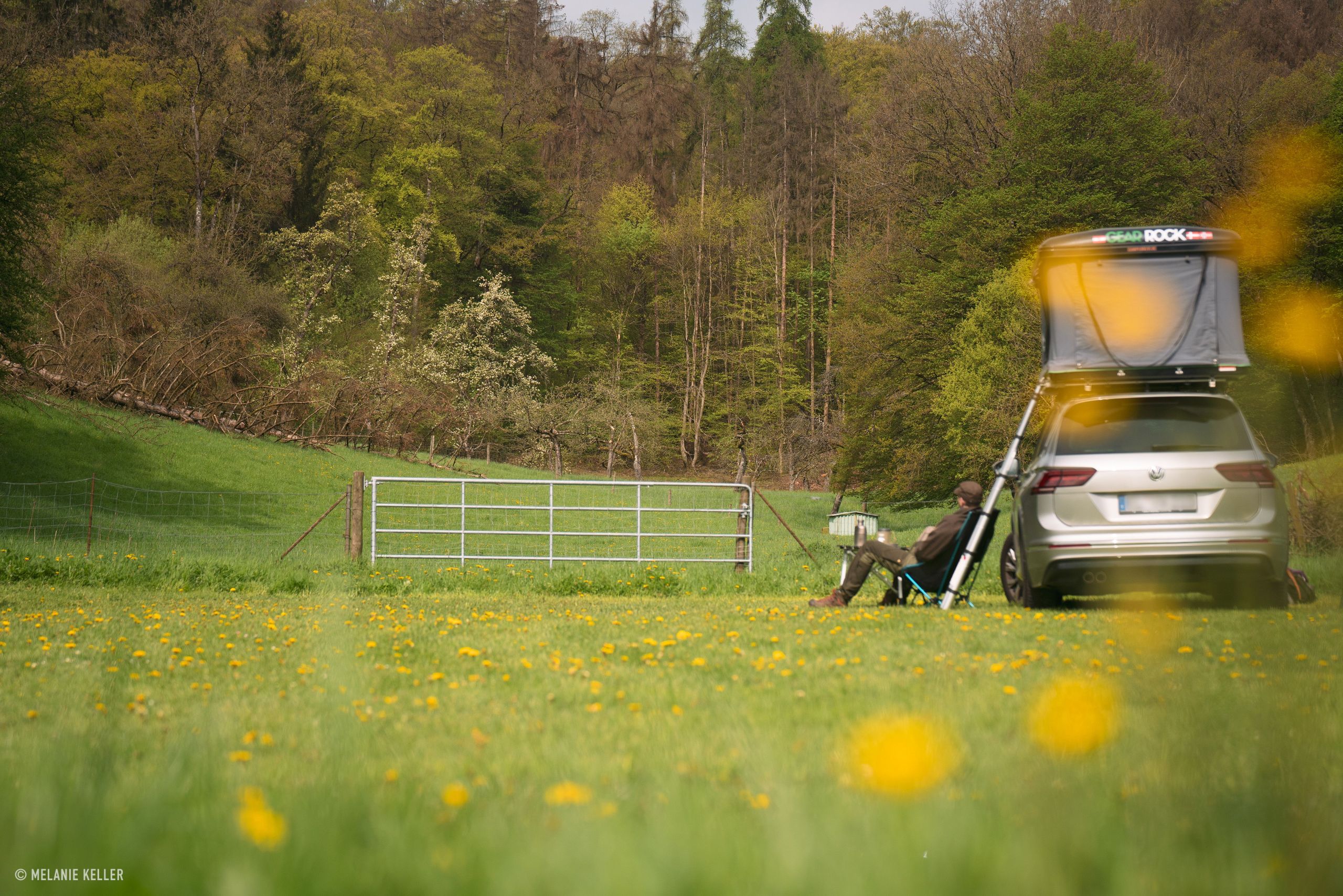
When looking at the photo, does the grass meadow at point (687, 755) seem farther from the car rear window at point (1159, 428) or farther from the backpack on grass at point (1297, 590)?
the car rear window at point (1159, 428)

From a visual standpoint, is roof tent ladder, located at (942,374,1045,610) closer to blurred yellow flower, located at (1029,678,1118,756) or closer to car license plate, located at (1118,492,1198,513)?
car license plate, located at (1118,492,1198,513)

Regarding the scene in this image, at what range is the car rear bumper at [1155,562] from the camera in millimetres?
7621

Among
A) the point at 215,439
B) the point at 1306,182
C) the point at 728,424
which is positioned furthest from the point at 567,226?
the point at 1306,182

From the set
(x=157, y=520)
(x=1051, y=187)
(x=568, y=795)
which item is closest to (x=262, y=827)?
(x=568, y=795)

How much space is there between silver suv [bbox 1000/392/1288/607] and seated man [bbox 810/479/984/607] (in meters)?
1.11

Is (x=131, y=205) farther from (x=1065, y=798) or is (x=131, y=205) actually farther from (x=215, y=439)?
(x=1065, y=798)

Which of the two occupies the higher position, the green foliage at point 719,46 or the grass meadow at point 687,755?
the green foliage at point 719,46

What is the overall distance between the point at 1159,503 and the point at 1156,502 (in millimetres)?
23

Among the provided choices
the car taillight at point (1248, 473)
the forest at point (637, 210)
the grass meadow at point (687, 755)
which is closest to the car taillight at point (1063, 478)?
the car taillight at point (1248, 473)

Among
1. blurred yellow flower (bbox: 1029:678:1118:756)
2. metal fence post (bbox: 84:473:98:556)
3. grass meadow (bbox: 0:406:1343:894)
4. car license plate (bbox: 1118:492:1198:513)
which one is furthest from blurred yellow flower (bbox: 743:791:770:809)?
metal fence post (bbox: 84:473:98:556)

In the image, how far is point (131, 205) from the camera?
44.8m

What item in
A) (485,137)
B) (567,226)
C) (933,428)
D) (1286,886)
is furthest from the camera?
(567,226)

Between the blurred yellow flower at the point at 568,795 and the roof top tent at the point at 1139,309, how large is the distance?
7.09 meters

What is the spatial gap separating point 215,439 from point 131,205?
18031 millimetres
